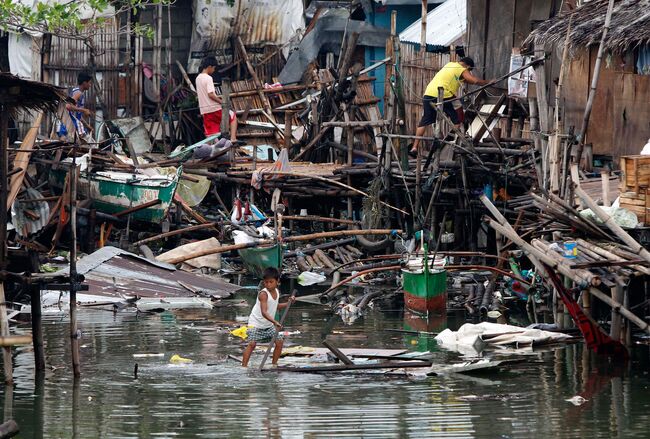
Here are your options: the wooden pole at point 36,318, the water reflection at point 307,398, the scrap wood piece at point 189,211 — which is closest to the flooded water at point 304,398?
the water reflection at point 307,398

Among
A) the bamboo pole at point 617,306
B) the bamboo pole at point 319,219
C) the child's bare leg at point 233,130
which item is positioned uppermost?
the child's bare leg at point 233,130

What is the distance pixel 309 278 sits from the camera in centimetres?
1956

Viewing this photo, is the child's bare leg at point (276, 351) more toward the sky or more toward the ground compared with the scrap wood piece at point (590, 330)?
more toward the ground

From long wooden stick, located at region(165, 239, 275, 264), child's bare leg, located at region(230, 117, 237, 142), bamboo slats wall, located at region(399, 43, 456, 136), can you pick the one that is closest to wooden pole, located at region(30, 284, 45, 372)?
long wooden stick, located at region(165, 239, 275, 264)

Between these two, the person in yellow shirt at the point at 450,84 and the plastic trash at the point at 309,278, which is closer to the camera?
the plastic trash at the point at 309,278

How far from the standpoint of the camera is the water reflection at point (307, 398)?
1016cm

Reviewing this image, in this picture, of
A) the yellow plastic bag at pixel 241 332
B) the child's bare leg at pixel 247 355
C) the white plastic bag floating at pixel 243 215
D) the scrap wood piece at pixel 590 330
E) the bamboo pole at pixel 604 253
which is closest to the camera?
the bamboo pole at pixel 604 253

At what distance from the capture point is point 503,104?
20734 mm

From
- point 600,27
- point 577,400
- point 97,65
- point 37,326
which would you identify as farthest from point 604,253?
point 97,65

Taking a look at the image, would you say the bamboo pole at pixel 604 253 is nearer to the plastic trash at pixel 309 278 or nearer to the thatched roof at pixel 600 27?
the thatched roof at pixel 600 27

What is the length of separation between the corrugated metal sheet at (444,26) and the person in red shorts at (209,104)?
12.6 feet

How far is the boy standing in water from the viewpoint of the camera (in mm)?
12883

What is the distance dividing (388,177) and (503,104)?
2266mm

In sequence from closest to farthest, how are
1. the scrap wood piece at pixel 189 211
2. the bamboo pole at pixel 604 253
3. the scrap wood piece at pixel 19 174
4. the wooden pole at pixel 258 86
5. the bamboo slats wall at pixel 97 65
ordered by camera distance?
the bamboo pole at pixel 604 253
the scrap wood piece at pixel 19 174
the scrap wood piece at pixel 189 211
the wooden pole at pixel 258 86
the bamboo slats wall at pixel 97 65
